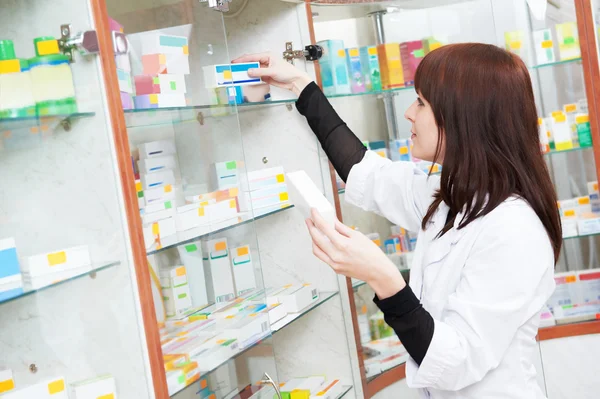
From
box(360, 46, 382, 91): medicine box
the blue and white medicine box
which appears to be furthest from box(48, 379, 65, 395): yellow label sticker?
box(360, 46, 382, 91): medicine box

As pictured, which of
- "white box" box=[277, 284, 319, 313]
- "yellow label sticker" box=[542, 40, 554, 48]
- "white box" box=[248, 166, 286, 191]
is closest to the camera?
"white box" box=[248, 166, 286, 191]

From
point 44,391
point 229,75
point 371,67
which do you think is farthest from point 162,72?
point 371,67

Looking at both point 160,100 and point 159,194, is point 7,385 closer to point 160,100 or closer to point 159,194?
point 159,194

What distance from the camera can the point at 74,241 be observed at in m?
1.63

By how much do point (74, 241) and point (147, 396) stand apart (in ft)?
1.35

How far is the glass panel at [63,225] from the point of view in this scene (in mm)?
1560

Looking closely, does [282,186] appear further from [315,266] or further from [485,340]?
[485,340]

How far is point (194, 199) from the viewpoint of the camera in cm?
208

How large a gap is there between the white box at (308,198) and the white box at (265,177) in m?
0.81

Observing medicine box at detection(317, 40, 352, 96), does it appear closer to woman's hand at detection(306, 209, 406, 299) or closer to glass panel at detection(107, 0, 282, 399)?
glass panel at detection(107, 0, 282, 399)

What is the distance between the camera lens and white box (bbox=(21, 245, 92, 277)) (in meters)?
1.54

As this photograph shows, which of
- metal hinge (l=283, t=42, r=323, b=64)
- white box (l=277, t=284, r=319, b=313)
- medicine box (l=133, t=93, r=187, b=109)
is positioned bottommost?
white box (l=277, t=284, r=319, b=313)

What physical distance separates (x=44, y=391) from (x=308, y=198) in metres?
0.77

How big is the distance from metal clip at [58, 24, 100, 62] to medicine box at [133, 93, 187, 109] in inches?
8.9
